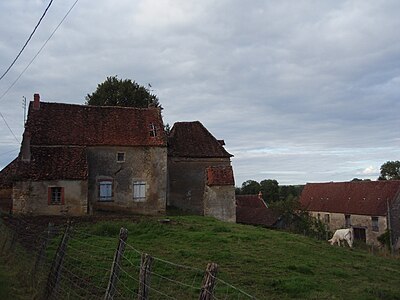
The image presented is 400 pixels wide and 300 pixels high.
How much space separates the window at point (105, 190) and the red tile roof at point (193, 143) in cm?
502

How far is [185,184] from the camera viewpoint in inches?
1173

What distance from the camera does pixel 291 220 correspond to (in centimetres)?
3622

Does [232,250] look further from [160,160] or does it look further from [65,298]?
[160,160]

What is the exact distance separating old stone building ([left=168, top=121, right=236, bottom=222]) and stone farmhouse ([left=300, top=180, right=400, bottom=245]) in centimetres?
1853

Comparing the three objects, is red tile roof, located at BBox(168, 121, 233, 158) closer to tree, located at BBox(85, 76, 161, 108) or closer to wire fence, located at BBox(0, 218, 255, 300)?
tree, located at BBox(85, 76, 161, 108)

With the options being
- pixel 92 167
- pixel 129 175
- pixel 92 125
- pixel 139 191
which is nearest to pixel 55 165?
pixel 92 167

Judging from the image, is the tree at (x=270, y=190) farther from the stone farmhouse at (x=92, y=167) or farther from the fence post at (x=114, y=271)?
the fence post at (x=114, y=271)

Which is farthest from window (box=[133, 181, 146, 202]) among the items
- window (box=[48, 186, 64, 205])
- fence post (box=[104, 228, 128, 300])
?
fence post (box=[104, 228, 128, 300])

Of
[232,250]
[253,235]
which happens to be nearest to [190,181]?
[253,235]

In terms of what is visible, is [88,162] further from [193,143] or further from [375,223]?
[375,223]

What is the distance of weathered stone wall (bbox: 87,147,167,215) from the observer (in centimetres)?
2664

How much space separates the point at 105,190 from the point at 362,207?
2769 centimetres

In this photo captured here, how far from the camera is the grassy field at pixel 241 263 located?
999cm

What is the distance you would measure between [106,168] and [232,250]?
14605mm
